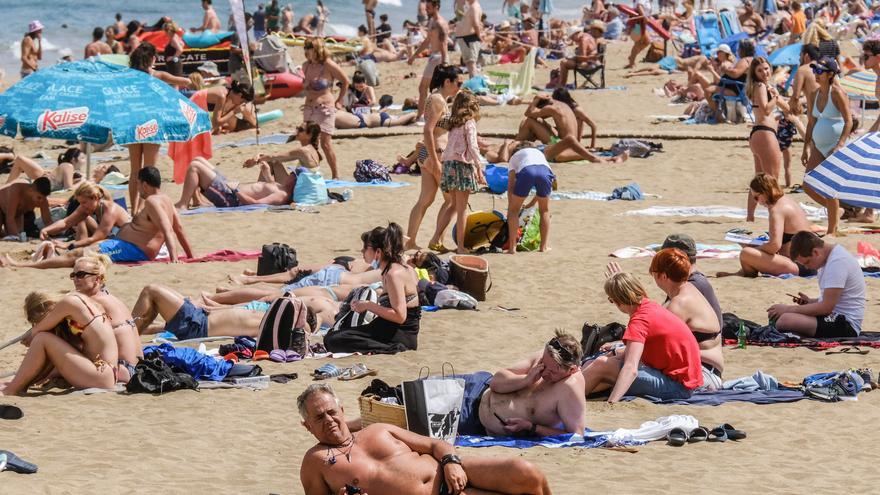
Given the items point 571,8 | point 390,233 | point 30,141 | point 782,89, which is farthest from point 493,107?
point 571,8

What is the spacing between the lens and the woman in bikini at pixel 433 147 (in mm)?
10977

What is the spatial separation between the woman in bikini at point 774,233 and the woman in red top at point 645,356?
3.10 m

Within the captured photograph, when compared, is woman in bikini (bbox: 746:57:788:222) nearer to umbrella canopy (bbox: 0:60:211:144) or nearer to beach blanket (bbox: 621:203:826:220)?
beach blanket (bbox: 621:203:826:220)

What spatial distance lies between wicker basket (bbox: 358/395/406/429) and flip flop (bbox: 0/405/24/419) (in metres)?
1.76

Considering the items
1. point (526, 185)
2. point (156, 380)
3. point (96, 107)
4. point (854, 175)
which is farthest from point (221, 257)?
point (854, 175)

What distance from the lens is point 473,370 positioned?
7.77m

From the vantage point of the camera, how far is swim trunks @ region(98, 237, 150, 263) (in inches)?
424

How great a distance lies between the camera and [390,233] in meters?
7.93

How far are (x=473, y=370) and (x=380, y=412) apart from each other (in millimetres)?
1948

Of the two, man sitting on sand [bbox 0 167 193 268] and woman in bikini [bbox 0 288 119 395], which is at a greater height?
woman in bikini [bbox 0 288 119 395]

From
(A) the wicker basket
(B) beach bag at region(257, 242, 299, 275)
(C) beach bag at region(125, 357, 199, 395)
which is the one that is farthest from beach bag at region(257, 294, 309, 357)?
(A) the wicker basket

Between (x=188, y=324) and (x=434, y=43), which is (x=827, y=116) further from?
(x=434, y=43)

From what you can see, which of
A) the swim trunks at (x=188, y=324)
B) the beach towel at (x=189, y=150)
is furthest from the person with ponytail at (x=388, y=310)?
the beach towel at (x=189, y=150)

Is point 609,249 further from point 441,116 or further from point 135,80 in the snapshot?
point 135,80
